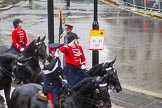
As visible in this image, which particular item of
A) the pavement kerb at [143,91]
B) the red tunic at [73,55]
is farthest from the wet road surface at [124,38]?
the red tunic at [73,55]

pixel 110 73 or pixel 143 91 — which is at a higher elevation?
pixel 110 73

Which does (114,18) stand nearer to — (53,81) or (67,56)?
(67,56)

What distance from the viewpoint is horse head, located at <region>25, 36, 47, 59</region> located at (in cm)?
1040

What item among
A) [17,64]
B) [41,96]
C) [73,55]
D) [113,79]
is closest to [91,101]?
[113,79]

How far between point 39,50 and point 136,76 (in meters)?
5.02

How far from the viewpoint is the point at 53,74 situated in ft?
23.7

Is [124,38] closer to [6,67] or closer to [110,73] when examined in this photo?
[6,67]

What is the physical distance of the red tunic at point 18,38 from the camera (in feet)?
38.7

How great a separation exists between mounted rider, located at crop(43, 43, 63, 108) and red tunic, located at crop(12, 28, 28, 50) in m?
4.66

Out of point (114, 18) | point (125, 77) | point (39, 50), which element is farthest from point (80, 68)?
point (114, 18)

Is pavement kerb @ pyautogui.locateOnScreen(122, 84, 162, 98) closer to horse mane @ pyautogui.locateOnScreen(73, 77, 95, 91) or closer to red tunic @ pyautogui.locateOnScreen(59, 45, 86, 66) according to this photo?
red tunic @ pyautogui.locateOnScreen(59, 45, 86, 66)

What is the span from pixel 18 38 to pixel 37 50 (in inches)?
66.0

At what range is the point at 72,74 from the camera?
924 centimetres

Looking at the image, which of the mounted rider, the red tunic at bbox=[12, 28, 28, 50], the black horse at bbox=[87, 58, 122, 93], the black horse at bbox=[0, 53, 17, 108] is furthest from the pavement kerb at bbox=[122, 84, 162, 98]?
the mounted rider
